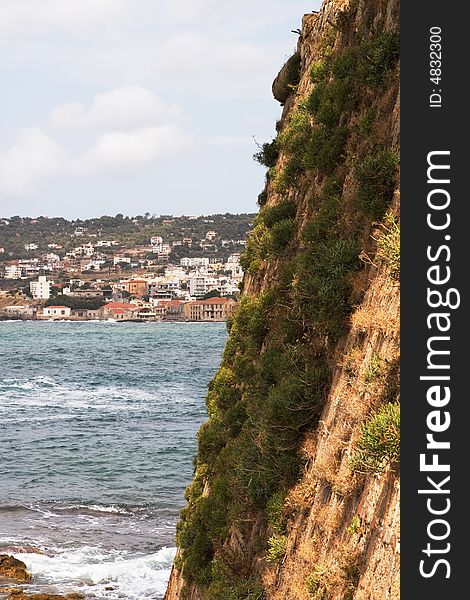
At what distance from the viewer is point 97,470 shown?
3856 cm

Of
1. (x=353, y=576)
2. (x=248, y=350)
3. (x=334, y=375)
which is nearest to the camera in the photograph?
(x=353, y=576)

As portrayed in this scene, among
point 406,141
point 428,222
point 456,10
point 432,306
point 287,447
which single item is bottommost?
point 287,447

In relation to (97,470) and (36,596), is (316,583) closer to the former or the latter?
(36,596)

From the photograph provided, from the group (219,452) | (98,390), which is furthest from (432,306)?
(98,390)

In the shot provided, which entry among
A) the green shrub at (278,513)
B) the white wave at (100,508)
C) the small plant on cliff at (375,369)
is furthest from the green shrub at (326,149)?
the white wave at (100,508)

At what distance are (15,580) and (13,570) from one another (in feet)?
1.39

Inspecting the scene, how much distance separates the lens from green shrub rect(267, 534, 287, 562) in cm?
979

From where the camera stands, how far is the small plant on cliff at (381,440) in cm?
669

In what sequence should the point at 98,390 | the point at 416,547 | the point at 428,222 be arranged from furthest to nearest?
the point at 98,390 < the point at 428,222 < the point at 416,547

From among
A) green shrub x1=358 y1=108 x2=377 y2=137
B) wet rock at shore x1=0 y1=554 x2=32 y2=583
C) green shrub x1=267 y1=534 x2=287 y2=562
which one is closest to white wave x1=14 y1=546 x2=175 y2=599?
wet rock at shore x1=0 y1=554 x2=32 y2=583

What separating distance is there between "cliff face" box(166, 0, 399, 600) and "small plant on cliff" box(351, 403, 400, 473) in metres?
0.01

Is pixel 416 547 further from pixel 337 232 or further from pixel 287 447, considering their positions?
pixel 337 232

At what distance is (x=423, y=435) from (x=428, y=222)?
143cm

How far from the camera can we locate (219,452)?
1487 cm
